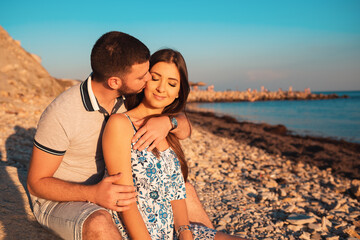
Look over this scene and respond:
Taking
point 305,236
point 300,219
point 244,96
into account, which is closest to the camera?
point 305,236

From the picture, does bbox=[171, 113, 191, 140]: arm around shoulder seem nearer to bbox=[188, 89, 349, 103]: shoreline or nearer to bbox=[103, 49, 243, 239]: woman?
bbox=[103, 49, 243, 239]: woman

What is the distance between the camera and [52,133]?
2.08 metres

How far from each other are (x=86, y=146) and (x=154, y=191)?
2.34ft

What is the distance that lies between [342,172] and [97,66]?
776 centimetres

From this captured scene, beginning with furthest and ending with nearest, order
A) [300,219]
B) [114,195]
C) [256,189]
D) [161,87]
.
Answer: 1. [256,189]
2. [300,219]
3. [161,87]
4. [114,195]

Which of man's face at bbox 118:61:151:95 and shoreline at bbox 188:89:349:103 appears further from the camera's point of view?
shoreline at bbox 188:89:349:103

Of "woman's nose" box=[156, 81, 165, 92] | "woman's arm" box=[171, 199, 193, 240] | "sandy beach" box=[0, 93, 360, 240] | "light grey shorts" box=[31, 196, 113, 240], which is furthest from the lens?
"sandy beach" box=[0, 93, 360, 240]

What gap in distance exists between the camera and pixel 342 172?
7504 mm

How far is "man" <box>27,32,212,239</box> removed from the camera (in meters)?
1.94

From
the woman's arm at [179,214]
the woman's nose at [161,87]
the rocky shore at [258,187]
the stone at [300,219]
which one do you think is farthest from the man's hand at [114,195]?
the stone at [300,219]

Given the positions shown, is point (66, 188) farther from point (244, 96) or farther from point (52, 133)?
point (244, 96)

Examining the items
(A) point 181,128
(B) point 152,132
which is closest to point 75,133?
(B) point 152,132

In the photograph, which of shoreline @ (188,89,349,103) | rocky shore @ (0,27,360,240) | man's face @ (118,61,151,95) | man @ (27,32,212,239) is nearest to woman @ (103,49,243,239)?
man @ (27,32,212,239)

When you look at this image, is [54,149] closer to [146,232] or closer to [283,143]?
[146,232]
